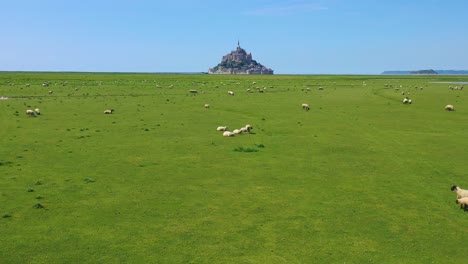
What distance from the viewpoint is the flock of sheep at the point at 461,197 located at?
645 inches

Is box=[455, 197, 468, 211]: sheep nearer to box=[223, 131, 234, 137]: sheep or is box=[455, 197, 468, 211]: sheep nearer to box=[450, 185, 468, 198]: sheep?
box=[450, 185, 468, 198]: sheep

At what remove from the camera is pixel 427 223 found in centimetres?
1508

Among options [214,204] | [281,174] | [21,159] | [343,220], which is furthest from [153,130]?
[343,220]

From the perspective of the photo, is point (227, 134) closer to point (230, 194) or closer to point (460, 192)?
point (230, 194)

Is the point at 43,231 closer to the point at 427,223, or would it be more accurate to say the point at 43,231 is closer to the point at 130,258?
the point at 130,258

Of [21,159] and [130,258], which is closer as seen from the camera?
[130,258]

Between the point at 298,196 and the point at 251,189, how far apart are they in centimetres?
216

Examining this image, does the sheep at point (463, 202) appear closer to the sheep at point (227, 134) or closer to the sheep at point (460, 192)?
the sheep at point (460, 192)

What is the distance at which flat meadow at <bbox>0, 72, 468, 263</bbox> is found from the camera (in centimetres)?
1295

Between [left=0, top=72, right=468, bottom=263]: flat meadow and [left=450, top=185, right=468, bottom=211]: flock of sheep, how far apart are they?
1.05ft

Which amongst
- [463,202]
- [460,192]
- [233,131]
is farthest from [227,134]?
[463,202]

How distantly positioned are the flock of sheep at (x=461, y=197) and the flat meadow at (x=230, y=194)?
319mm

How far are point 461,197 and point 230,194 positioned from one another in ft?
30.3

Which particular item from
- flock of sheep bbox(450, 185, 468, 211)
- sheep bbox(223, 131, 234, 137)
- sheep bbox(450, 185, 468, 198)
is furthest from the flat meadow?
sheep bbox(223, 131, 234, 137)
